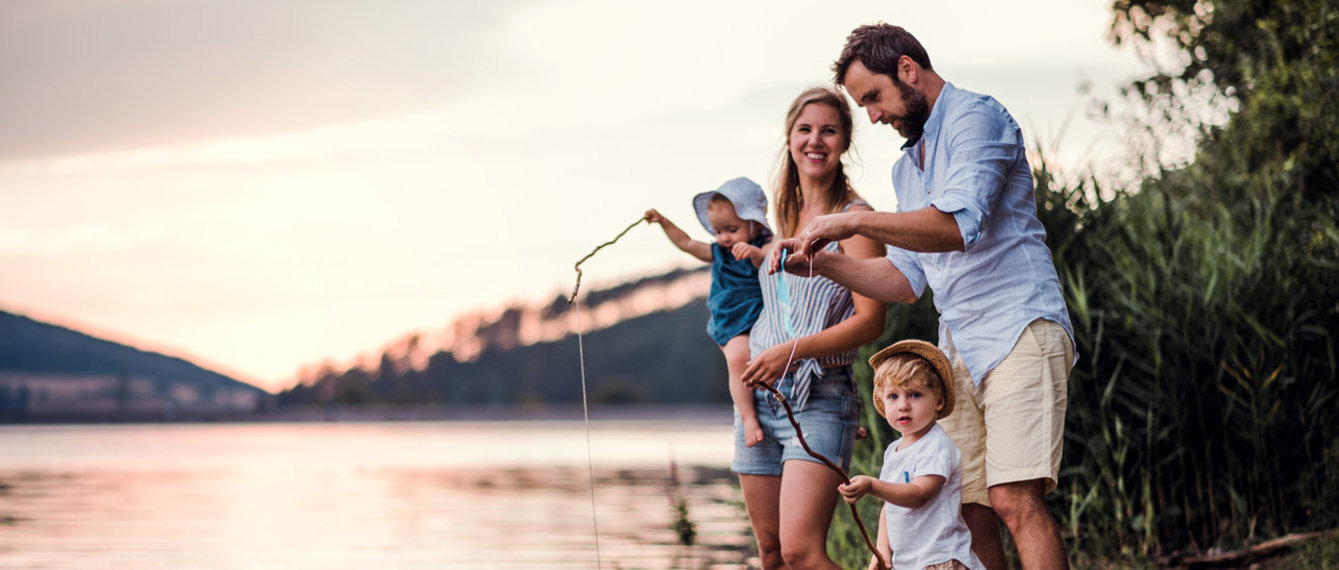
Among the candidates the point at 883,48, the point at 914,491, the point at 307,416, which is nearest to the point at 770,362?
the point at 914,491

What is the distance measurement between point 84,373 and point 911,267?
583 ft

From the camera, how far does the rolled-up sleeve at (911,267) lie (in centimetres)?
290

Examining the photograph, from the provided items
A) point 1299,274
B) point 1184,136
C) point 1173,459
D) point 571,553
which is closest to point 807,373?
point 1173,459

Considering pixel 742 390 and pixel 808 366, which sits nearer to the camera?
pixel 808 366

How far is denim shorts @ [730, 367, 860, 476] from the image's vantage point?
9.73ft

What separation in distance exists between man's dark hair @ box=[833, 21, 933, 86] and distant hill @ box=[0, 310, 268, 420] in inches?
6093

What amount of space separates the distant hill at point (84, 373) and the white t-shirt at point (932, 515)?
155 meters

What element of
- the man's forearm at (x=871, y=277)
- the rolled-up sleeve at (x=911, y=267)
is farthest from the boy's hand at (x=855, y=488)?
the rolled-up sleeve at (x=911, y=267)

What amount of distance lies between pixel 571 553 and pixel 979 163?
6.30m

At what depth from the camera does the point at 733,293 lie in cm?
329

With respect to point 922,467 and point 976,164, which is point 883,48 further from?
point 922,467

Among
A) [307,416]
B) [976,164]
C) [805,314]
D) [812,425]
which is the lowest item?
[812,425]

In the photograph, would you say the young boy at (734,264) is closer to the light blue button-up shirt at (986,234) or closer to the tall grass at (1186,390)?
the light blue button-up shirt at (986,234)

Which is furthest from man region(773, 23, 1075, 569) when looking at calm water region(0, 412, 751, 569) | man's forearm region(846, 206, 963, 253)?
calm water region(0, 412, 751, 569)
